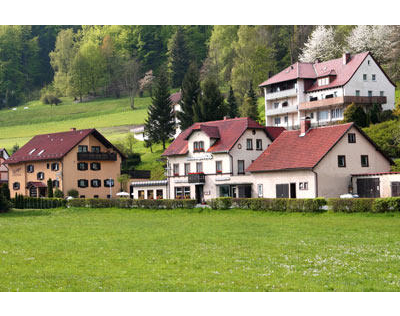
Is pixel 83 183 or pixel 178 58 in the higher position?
pixel 178 58

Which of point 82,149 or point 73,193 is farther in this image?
point 82,149

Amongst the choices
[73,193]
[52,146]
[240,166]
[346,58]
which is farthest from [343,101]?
[52,146]

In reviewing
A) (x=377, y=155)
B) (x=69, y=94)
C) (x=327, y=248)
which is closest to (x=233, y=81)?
(x=69, y=94)

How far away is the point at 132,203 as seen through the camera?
185 ft

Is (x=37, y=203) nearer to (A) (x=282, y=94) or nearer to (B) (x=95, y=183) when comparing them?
(B) (x=95, y=183)

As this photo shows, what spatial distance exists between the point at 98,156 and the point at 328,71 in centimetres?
3781

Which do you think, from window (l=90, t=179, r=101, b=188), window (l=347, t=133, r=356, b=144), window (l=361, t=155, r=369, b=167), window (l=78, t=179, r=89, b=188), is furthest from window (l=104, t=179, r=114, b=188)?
window (l=361, t=155, r=369, b=167)

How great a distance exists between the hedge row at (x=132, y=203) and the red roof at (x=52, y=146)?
53.8ft

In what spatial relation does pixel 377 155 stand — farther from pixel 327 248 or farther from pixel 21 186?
pixel 21 186

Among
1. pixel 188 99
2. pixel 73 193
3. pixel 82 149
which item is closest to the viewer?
pixel 73 193

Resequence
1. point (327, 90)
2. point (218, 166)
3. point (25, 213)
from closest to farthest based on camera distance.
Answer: point (25, 213) → point (218, 166) → point (327, 90)

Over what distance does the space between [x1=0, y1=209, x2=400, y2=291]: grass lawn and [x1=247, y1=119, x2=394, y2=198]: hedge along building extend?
12.1m

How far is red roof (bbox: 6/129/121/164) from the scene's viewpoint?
75750 millimetres

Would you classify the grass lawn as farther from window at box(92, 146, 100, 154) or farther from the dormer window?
window at box(92, 146, 100, 154)
